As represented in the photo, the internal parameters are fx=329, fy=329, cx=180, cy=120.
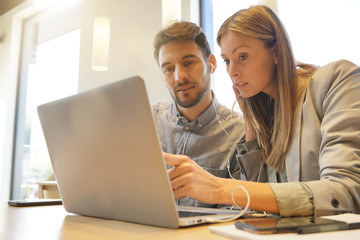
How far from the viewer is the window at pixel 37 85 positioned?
128 inches

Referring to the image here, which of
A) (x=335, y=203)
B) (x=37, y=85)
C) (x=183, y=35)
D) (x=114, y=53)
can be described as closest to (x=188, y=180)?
(x=335, y=203)

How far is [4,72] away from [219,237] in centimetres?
369

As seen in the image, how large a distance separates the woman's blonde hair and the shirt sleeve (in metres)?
0.27

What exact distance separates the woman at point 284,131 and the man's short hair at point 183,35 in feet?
1.10

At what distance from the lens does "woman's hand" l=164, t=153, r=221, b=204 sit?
67 cm

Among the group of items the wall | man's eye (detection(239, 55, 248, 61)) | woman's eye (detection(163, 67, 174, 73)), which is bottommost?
man's eye (detection(239, 55, 248, 61))

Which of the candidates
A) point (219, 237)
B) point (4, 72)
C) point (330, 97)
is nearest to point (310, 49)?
point (330, 97)

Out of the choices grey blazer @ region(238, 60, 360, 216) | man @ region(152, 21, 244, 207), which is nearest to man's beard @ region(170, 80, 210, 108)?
man @ region(152, 21, 244, 207)

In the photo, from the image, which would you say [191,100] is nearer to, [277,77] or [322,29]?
[277,77]

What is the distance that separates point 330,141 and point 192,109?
0.74 metres

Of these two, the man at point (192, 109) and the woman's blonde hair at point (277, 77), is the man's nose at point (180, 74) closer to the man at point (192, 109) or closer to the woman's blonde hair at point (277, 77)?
the man at point (192, 109)

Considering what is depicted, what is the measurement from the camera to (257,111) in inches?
46.0

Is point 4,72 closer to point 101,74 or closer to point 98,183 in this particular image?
point 101,74

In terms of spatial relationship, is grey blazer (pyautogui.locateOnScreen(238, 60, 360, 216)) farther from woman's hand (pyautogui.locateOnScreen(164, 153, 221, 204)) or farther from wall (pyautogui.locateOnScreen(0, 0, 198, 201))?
wall (pyautogui.locateOnScreen(0, 0, 198, 201))
